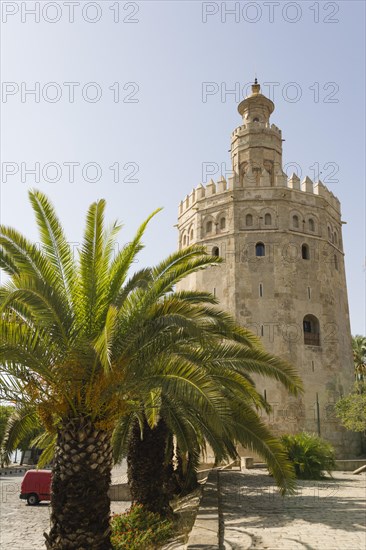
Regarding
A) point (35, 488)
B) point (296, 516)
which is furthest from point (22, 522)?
point (296, 516)

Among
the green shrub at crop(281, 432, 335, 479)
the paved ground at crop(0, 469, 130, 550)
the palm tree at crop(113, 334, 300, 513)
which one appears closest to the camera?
the palm tree at crop(113, 334, 300, 513)

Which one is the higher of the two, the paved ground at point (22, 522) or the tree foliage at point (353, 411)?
the tree foliage at point (353, 411)

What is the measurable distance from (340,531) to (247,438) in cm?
289

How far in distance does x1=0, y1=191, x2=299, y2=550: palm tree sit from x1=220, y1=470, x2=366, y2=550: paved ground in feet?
6.70

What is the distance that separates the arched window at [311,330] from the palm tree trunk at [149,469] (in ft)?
52.6

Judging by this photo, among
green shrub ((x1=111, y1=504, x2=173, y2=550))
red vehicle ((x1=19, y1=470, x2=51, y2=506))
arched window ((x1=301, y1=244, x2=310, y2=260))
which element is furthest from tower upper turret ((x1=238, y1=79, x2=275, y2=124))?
green shrub ((x1=111, y1=504, x2=173, y2=550))

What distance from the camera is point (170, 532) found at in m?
8.70

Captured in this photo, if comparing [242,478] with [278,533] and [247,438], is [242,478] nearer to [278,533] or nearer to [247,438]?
[278,533]

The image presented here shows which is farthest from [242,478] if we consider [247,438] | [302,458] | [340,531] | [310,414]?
[247,438]

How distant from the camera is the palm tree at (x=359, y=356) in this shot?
116 feet

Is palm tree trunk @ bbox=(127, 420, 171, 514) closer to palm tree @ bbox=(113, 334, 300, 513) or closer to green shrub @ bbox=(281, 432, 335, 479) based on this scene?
palm tree @ bbox=(113, 334, 300, 513)

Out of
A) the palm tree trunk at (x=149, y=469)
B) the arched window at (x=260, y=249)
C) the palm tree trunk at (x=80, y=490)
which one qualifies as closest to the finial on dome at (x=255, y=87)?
Answer: the arched window at (x=260, y=249)

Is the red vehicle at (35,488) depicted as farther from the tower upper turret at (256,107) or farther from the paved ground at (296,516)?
the tower upper turret at (256,107)

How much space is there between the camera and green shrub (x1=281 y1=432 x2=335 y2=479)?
56.0 feet
